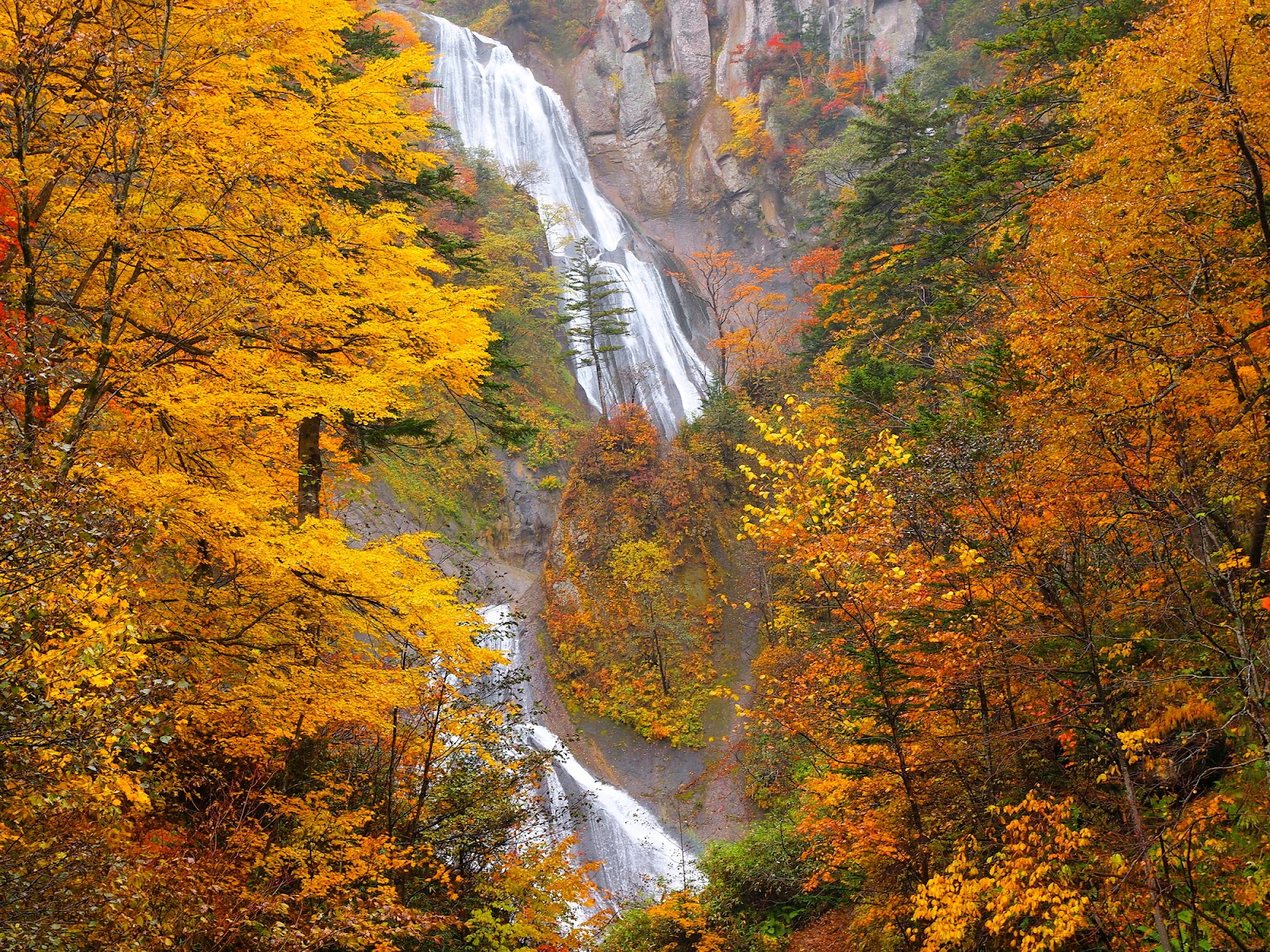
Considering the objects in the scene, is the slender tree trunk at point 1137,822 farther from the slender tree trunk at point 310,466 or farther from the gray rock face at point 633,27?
the gray rock face at point 633,27

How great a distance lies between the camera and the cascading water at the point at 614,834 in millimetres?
16859

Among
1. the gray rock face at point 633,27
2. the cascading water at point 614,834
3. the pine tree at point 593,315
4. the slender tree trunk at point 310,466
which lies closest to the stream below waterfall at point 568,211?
the pine tree at point 593,315

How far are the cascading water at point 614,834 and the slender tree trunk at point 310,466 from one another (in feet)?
24.5

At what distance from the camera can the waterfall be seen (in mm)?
34000

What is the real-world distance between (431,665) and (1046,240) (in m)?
8.08

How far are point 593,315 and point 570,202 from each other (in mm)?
15912

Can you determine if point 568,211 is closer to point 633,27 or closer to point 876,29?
point 633,27

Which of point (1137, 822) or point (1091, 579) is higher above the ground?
point (1091, 579)

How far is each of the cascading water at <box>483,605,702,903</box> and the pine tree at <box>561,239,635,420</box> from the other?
12119mm

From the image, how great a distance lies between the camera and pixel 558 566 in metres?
24.2

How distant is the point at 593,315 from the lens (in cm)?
2855

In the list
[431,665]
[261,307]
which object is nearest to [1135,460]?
[431,665]

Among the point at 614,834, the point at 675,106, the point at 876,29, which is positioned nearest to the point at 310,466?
the point at 614,834

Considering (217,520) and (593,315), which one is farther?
(593,315)
